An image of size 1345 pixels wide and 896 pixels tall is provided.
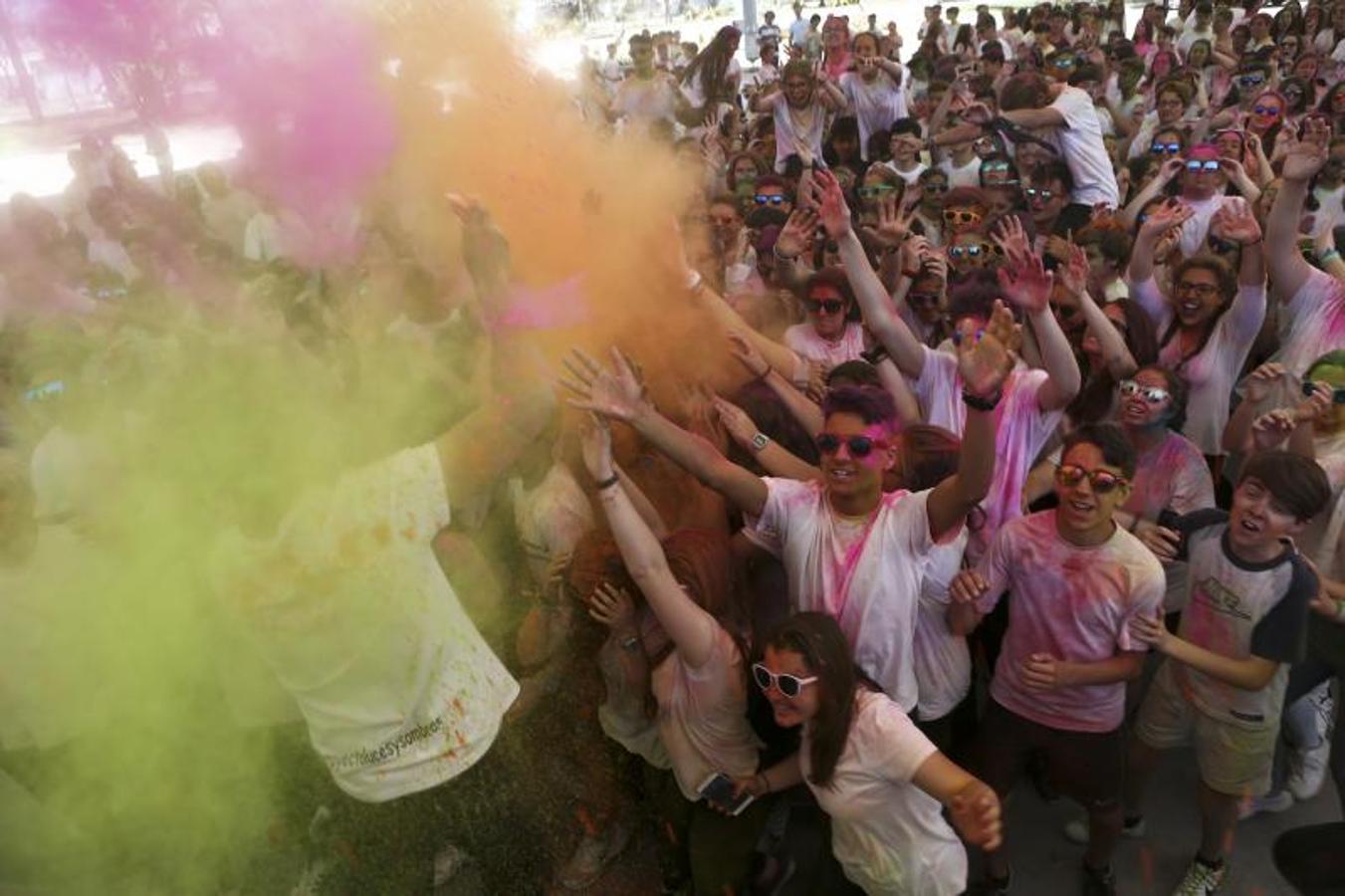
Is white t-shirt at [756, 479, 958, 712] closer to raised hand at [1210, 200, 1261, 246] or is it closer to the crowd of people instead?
the crowd of people

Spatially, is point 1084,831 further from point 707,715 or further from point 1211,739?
point 707,715

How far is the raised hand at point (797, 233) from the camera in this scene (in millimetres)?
4012

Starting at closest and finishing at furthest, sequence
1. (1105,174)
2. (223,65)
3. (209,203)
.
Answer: (223,65), (209,203), (1105,174)

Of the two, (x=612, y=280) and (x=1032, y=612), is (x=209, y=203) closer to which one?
(x=612, y=280)

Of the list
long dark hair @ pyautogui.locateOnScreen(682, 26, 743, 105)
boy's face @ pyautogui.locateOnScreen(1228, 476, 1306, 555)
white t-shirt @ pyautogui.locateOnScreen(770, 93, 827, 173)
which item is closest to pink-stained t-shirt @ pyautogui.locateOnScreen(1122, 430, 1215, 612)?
boy's face @ pyautogui.locateOnScreen(1228, 476, 1306, 555)

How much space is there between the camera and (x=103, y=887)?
250 centimetres

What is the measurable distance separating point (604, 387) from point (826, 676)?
953 mm

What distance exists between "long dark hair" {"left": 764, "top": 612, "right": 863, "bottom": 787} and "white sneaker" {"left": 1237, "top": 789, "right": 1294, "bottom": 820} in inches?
68.8

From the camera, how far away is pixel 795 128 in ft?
22.8

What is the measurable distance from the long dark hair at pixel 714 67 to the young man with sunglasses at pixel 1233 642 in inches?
255

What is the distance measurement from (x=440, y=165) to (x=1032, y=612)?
99.7 inches

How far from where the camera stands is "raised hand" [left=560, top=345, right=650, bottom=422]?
2.46m

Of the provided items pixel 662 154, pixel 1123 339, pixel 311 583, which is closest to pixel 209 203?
pixel 311 583

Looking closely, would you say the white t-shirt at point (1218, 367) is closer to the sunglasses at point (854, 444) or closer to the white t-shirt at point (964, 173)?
the sunglasses at point (854, 444)
